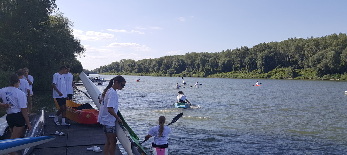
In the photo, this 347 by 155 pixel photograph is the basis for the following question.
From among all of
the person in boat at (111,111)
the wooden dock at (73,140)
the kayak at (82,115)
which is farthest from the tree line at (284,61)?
the person in boat at (111,111)

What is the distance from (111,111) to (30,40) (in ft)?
116

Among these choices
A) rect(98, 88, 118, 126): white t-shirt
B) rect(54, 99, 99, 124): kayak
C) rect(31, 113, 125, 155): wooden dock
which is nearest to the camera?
rect(98, 88, 118, 126): white t-shirt

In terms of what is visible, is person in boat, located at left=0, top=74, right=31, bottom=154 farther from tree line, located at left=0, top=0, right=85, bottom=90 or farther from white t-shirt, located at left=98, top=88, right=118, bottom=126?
tree line, located at left=0, top=0, right=85, bottom=90

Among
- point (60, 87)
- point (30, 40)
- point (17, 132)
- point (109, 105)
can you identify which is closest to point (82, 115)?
point (60, 87)

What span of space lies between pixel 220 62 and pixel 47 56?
425 feet

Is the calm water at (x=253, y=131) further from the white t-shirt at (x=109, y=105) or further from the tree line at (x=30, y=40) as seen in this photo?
the tree line at (x=30, y=40)

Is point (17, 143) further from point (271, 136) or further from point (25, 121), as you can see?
point (271, 136)

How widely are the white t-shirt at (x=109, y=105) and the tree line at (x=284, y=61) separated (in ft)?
369

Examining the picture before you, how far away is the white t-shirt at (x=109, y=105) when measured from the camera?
7.69 metres

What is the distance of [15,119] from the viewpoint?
7.77 metres

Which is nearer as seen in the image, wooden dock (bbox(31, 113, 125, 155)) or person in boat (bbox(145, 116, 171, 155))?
person in boat (bbox(145, 116, 171, 155))

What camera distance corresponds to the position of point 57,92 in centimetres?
1184

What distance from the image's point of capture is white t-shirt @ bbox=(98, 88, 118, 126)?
7691 millimetres

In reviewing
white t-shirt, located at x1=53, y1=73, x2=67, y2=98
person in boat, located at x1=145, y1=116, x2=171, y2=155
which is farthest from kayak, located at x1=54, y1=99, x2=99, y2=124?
person in boat, located at x1=145, y1=116, x2=171, y2=155
